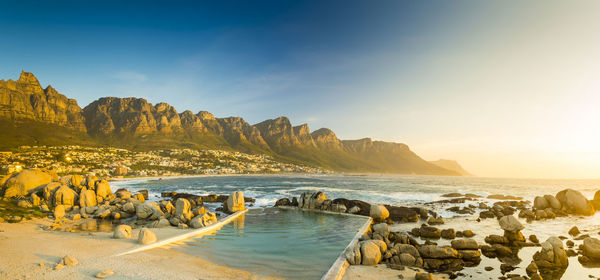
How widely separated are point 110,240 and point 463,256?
22.9 m

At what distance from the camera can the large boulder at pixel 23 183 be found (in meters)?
32.7

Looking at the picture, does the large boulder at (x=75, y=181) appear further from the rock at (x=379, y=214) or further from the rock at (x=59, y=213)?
the rock at (x=379, y=214)

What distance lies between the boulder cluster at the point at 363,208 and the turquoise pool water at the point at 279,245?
3028 mm

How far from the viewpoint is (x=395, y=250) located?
15.5 metres

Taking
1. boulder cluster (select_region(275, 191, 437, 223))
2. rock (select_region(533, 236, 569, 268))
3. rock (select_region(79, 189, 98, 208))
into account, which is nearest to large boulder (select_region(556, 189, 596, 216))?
boulder cluster (select_region(275, 191, 437, 223))

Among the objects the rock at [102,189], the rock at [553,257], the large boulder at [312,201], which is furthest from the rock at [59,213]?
the rock at [553,257]

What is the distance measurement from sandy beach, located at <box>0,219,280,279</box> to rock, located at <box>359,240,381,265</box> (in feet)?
19.5

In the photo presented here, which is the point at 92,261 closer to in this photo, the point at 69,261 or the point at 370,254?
the point at 69,261

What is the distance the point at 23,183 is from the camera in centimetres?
3381

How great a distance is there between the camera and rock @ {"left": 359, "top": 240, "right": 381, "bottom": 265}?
14.3 m

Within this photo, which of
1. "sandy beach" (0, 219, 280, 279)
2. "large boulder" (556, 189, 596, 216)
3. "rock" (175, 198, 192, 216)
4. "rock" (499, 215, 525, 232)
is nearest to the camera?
"sandy beach" (0, 219, 280, 279)

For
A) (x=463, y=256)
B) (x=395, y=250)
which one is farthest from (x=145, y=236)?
(x=463, y=256)

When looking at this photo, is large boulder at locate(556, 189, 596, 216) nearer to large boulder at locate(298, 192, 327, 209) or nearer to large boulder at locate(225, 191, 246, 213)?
large boulder at locate(298, 192, 327, 209)

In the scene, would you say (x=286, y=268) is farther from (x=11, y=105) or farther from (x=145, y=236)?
(x=11, y=105)
